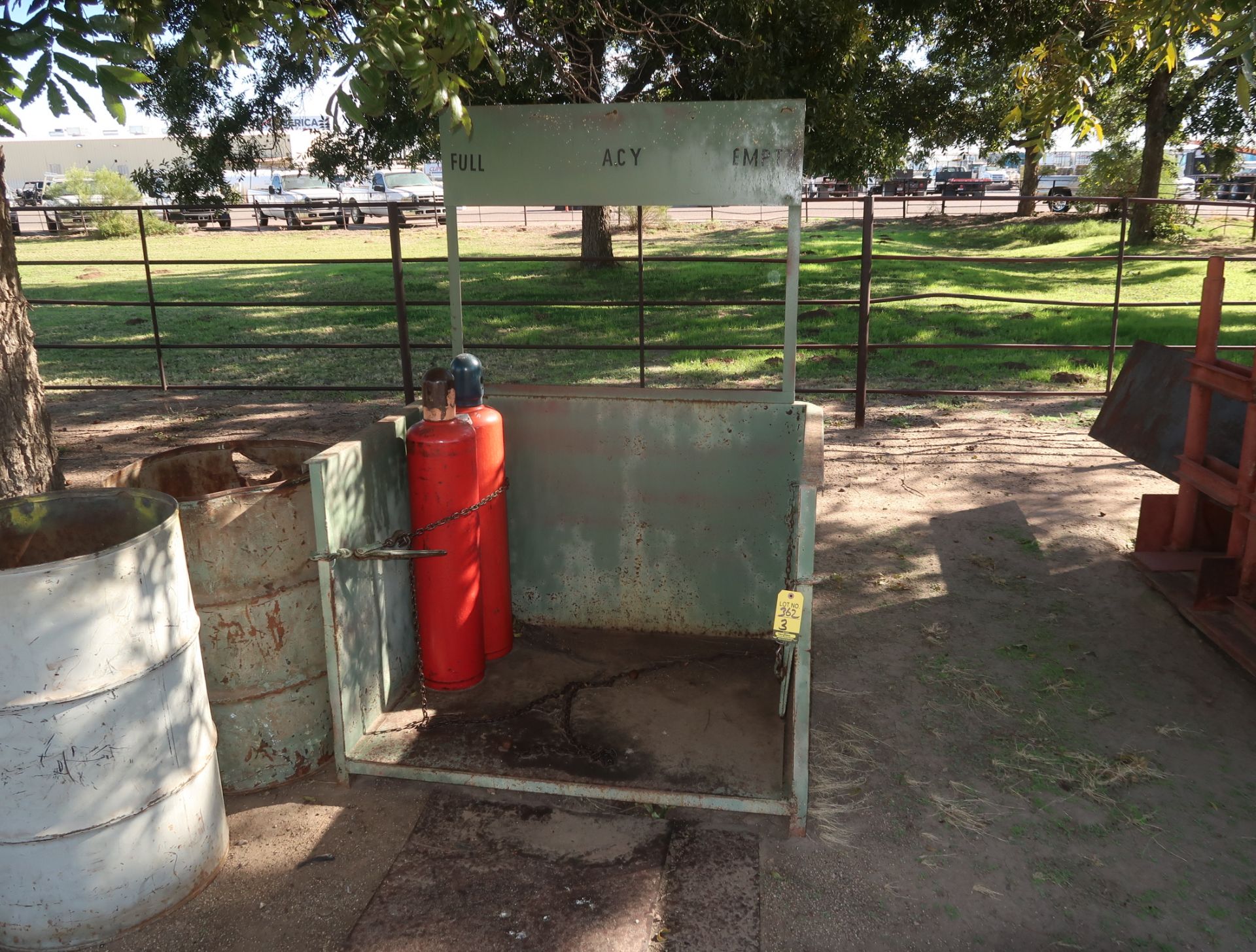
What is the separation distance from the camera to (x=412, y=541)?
421cm

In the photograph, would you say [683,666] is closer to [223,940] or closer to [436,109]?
[223,940]

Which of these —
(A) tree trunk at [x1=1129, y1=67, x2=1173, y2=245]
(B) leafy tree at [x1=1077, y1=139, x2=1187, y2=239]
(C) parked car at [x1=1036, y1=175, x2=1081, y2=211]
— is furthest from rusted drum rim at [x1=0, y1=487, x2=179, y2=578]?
(C) parked car at [x1=1036, y1=175, x2=1081, y2=211]

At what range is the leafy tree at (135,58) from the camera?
3297 mm

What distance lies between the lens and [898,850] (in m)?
3.48

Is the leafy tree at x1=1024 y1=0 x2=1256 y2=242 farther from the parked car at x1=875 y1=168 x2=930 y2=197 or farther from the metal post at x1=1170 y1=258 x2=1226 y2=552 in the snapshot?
the parked car at x1=875 y1=168 x2=930 y2=197

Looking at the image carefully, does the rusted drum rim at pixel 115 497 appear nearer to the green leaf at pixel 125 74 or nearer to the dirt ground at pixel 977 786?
the dirt ground at pixel 977 786

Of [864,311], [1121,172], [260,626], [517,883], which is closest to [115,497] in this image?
[260,626]

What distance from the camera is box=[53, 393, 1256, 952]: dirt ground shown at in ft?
10.4

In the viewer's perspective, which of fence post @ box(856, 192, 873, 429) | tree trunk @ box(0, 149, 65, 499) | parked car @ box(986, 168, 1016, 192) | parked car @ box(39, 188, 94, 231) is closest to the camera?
tree trunk @ box(0, 149, 65, 499)

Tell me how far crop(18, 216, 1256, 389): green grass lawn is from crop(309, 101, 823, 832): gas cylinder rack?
3.85 m

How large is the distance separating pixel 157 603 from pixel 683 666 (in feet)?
7.89

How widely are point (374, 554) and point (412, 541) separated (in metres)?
0.44

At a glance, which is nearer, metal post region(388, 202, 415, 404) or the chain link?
the chain link

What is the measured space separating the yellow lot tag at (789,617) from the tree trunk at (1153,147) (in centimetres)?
2102
